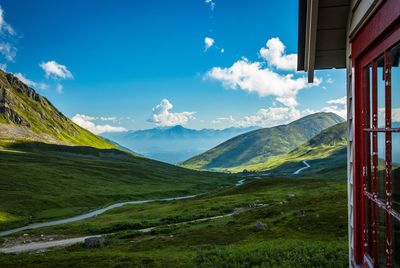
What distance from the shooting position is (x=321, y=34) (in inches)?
378

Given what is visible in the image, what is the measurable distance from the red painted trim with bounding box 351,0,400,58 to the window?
1.03 feet

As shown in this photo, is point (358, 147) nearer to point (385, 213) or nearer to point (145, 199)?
point (385, 213)

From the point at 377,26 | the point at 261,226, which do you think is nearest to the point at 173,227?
the point at 261,226

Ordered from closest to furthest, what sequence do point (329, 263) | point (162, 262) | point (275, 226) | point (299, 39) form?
point (299, 39), point (329, 263), point (162, 262), point (275, 226)

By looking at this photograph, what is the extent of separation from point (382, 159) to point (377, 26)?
6.74ft

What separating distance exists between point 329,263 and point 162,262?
10.5m

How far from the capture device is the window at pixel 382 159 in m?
5.20

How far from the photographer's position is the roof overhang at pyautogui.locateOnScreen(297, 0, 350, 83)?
8672 mm

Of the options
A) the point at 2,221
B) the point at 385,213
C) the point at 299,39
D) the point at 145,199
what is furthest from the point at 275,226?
the point at 145,199

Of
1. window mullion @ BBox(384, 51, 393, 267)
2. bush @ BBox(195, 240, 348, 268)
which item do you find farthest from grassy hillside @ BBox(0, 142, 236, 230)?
window mullion @ BBox(384, 51, 393, 267)

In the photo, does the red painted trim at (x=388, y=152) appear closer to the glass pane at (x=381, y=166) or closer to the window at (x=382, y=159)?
the window at (x=382, y=159)

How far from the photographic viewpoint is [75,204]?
9694 centimetres

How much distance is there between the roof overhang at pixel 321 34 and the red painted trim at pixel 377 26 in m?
1.36

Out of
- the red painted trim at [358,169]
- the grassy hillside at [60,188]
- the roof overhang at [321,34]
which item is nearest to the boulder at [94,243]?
the roof overhang at [321,34]
